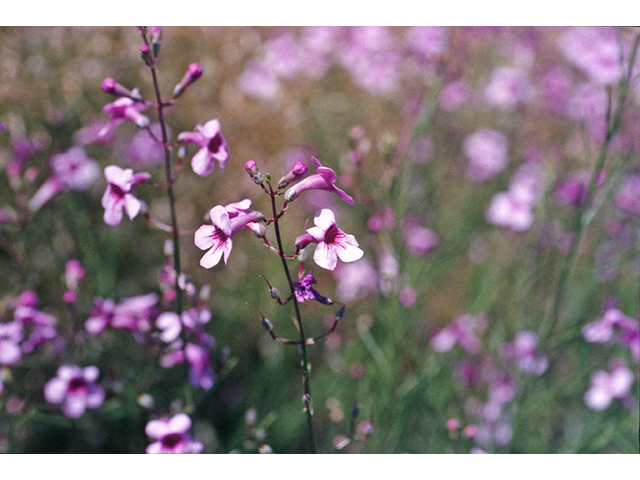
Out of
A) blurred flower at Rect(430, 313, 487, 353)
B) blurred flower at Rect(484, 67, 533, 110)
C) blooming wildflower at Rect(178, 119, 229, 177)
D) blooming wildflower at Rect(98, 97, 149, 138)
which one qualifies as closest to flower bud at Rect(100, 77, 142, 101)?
blooming wildflower at Rect(98, 97, 149, 138)

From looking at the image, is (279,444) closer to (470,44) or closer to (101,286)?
(101,286)

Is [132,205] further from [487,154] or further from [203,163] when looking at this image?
[487,154]

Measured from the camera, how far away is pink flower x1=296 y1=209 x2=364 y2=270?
87 cm

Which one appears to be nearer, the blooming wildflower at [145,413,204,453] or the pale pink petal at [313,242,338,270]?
the pale pink petal at [313,242,338,270]

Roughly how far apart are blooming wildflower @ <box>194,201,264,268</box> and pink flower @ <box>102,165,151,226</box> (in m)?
0.23

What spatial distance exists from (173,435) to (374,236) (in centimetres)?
110

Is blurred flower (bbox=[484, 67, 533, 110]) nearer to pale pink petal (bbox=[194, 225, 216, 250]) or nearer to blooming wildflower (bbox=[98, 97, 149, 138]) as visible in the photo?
blooming wildflower (bbox=[98, 97, 149, 138])

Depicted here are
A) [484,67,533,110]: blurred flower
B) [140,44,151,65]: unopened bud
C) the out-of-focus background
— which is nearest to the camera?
[140,44,151,65]: unopened bud

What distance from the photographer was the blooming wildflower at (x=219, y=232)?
2.86ft

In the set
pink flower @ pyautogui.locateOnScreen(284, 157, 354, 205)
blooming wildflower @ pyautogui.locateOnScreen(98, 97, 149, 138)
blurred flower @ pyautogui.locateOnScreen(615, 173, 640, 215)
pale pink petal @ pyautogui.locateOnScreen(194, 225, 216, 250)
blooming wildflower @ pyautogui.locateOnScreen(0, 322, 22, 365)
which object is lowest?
blooming wildflower @ pyautogui.locateOnScreen(0, 322, 22, 365)

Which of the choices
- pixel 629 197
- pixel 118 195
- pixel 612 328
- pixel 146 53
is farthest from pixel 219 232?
pixel 629 197

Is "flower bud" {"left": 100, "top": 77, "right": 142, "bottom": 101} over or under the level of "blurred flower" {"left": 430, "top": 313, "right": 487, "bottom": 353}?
over

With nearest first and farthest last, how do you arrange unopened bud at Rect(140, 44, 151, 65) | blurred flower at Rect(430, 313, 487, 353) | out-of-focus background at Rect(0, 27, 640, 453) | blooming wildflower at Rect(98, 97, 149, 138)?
unopened bud at Rect(140, 44, 151, 65), blooming wildflower at Rect(98, 97, 149, 138), out-of-focus background at Rect(0, 27, 640, 453), blurred flower at Rect(430, 313, 487, 353)
